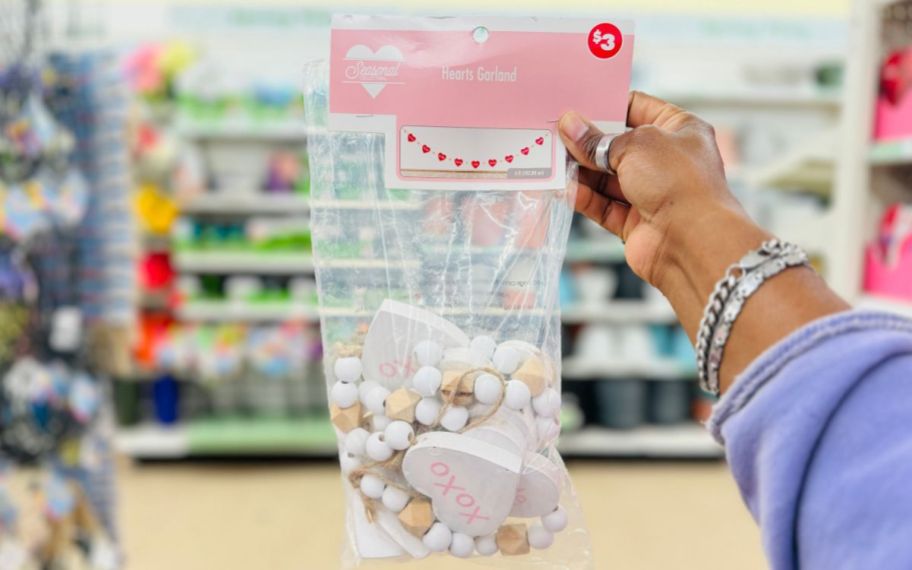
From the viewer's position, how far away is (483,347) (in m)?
0.69

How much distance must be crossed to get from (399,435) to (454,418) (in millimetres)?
51

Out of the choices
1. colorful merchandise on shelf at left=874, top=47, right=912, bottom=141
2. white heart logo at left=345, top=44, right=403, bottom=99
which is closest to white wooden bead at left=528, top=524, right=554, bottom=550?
white heart logo at left=345, top=44, right=403, bottom=99

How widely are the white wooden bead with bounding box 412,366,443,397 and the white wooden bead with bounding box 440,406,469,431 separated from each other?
23 millimetres

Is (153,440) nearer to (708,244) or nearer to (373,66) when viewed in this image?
(373,66)

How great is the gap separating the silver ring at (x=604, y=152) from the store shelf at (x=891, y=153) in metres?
1.07

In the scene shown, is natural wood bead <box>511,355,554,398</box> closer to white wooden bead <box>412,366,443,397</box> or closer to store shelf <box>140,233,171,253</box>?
white wooden bead <box>412,366,443,397</box>

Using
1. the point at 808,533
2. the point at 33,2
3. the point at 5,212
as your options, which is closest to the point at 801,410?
the point at 808,533

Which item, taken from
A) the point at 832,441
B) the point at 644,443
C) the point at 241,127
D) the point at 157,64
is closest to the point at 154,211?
the point at 241,127

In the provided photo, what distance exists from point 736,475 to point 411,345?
0.29 meters

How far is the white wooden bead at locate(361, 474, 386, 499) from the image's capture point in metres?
0.69

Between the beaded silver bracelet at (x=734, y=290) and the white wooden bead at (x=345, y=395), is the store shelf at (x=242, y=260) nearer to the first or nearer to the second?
the white wooden bead at (x=345, y=395)

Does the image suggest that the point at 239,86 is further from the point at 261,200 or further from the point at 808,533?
the point at 808,533

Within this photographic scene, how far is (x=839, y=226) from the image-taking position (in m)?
1.66

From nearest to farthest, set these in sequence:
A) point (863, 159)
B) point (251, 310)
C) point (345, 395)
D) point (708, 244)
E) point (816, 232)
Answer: point (708, 244), point (345, 395), point (863, 159), point (816, 232), point (251, 310)
